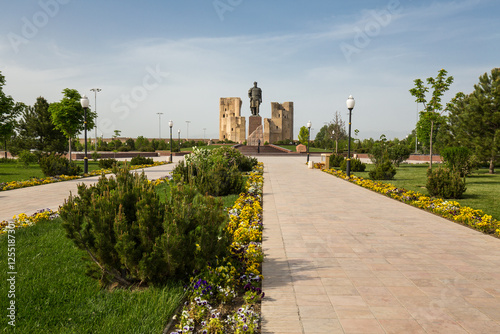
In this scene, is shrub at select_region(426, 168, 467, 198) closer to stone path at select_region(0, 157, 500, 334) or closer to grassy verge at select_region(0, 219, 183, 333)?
stone path at select_region(0, 157, 500, 334)

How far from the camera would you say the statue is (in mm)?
63000

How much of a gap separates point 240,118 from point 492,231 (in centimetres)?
8368

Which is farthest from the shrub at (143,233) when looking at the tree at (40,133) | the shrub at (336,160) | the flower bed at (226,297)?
the tree at (40,133)

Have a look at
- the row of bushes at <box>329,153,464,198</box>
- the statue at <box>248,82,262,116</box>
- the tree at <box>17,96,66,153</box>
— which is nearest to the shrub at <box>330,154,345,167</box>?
the row of bushes at <box>329,153,464,198</box>

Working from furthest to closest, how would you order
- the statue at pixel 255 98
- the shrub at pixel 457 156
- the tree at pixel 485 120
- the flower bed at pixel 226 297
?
1. the statue at pixel 255 98
2. the tree at pixel 485 120
3. the shrub at pixel 457 156
4. the flower bed at pixel 226 297

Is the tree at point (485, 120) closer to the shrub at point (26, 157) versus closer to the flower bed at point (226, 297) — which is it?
the flower bed at point (226, 297)

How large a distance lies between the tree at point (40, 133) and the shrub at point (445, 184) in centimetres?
3024

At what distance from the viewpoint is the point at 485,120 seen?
64.9 feet

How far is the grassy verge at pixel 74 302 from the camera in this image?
279 cm

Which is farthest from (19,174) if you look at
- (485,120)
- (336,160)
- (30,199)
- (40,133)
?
(485,120)

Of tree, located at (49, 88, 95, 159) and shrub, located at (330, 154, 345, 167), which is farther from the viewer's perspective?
tree, located at (49, 88, 95, 159)

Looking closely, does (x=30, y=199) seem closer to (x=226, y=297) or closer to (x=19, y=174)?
(x=226, y=297)

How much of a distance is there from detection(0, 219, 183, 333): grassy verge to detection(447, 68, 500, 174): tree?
21750 mm

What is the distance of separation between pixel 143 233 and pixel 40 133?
3235 cm
